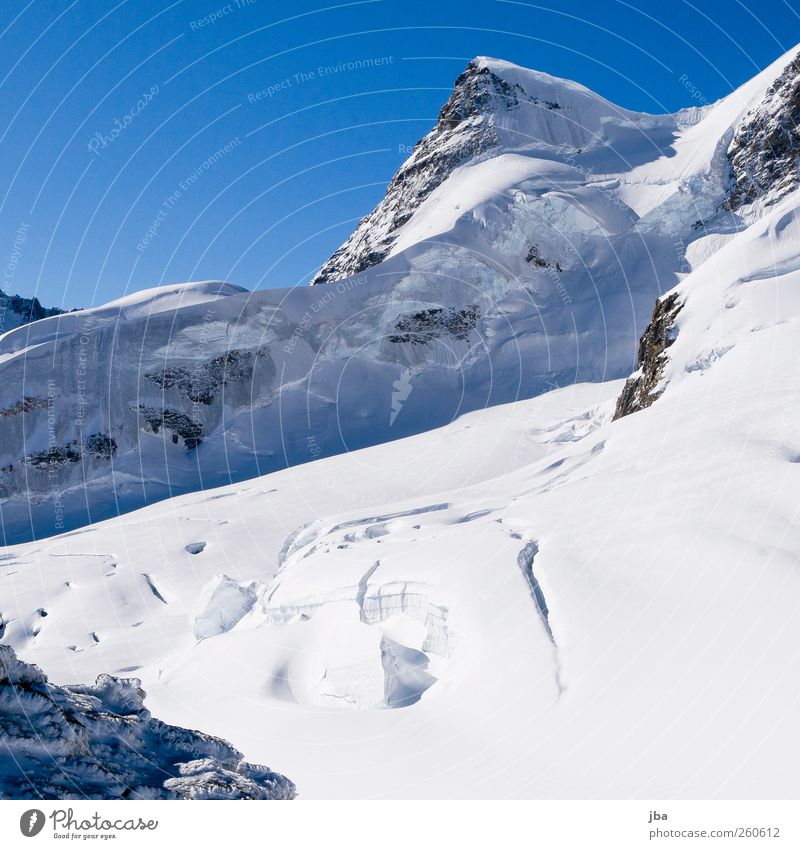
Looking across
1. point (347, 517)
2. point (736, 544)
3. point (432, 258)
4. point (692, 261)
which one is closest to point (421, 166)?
point (432, 258)

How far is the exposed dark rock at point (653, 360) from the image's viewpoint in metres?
25.4

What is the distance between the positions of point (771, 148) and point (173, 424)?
5811cm

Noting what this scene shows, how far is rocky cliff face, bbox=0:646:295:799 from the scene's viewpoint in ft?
18.5

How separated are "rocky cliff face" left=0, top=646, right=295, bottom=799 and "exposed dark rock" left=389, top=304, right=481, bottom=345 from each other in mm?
52444

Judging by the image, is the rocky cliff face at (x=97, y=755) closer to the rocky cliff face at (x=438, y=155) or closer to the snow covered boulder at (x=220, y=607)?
the snow covered boulder at (x=220, y=607)

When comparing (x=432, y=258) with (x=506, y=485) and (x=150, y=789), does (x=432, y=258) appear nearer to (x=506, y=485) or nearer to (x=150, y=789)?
(x=506, y=485)

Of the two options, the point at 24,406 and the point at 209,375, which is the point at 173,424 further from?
the point at 24,406

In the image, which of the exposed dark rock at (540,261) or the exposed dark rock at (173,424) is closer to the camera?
the exposed dark rock at (173,424)

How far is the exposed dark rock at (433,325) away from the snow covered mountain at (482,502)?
242 mm

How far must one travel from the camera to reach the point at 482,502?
2097cm

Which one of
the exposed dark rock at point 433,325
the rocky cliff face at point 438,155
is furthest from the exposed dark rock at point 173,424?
the rocky cliff face at point 438,155

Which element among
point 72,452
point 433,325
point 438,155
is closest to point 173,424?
point 72,452

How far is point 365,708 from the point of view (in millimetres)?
10836

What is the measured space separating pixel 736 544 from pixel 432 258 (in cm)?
5277
